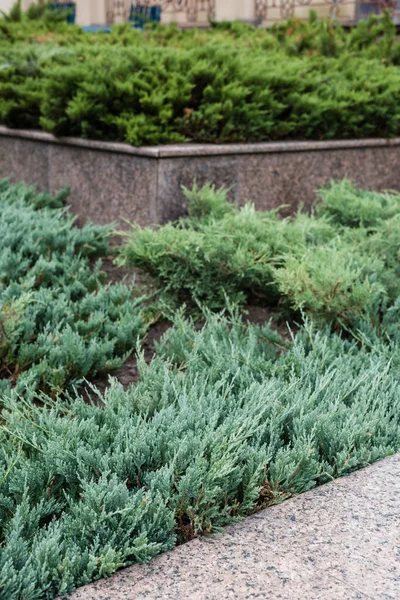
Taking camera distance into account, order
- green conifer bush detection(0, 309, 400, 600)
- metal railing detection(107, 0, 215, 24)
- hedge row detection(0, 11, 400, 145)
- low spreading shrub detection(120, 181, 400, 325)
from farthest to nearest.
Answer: metal railing detection(107, 0, 215, 24) < hedge row detection(0, 11, 400, 145) < low spreading shrub detection(120, 181, 400, 325) < green conifer bush detection(0, 309, 400, 600)

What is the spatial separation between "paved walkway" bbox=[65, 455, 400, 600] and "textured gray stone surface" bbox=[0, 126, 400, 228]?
3.52 m

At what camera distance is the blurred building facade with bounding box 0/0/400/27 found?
14285 mm

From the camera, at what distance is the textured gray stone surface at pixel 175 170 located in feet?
18.8

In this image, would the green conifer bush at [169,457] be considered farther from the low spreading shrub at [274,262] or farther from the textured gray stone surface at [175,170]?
the textured gray stone surface at [175,170]

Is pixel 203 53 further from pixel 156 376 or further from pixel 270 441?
pixel 270 441

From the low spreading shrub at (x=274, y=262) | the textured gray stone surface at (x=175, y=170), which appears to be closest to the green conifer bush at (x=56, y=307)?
the low spreading shrub at (x=274, y=262)

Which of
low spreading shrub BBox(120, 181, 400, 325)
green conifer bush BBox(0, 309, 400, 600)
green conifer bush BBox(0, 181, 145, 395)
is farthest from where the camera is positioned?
low spreading shrub BBox(120, 181, 400, 325)

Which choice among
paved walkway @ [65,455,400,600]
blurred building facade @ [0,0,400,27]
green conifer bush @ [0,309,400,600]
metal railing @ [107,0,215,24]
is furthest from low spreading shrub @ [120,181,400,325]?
metal railing @ [107,0,215,24]

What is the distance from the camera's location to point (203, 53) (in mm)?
6629

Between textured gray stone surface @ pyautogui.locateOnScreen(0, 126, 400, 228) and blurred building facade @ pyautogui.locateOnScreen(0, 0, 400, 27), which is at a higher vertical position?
blurred building facade @ pyautogui.locateOnScreen(0, 0, 400, 27)

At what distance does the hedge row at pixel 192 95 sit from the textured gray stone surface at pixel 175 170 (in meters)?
0.16

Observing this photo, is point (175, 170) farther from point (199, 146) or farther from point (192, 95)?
point (192, 95)

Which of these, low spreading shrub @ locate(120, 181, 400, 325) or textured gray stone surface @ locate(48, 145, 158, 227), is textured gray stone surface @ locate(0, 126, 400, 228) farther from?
low spreading shrub @ locate(120, 181, 400, 325)

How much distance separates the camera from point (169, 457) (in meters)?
2.59
